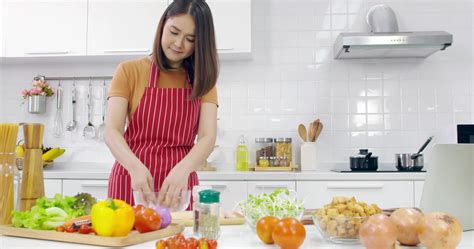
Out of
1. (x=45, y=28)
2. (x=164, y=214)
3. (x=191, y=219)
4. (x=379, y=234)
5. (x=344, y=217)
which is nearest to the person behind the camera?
(x=379, y=234)

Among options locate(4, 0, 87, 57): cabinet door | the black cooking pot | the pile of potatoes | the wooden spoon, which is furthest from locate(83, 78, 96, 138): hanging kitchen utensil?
the pile of potatoes

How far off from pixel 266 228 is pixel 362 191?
70.1 inches

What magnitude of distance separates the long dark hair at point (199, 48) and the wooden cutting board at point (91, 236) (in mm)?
782

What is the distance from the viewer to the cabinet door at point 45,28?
316 centimetres

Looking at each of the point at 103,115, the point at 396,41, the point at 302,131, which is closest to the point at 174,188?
the point at 302,131

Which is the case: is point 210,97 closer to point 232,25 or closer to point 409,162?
point 232,25

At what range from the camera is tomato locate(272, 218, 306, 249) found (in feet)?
3.34

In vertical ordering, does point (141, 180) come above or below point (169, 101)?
below

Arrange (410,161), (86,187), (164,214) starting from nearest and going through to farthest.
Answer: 1. (164,214)
2. (86,187)
3. (410,161)

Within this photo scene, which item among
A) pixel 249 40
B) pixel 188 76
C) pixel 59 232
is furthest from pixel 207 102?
pixel 249 40

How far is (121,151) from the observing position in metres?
1.70

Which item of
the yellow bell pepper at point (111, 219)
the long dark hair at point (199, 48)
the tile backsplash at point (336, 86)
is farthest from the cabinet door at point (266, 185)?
the yellow bell pepper at point (111, 219)

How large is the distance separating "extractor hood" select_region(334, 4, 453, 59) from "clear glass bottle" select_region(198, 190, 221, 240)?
2091 millimetres

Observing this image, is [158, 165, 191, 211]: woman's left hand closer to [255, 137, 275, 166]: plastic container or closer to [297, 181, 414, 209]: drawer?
[297, 181, 414, 209]: drawer
